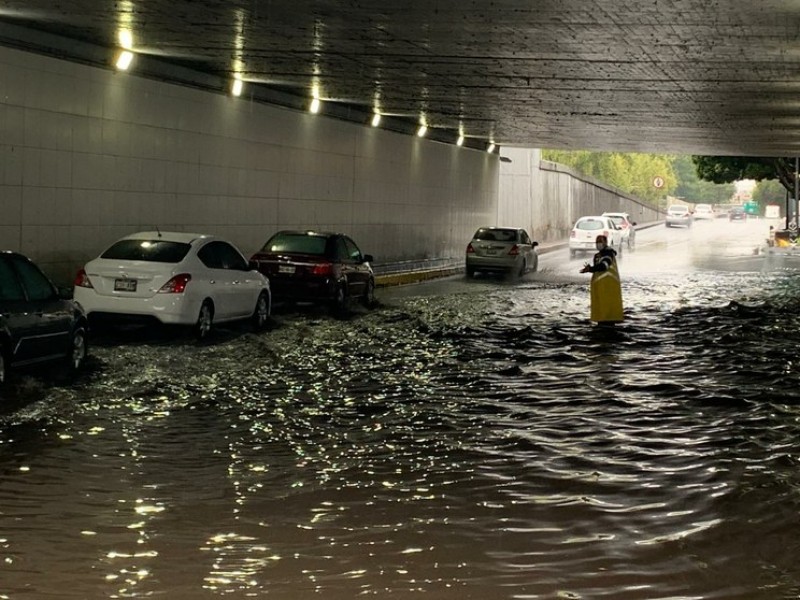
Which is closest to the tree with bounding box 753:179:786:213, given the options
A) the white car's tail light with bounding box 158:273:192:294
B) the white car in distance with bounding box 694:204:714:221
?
the white car in distance with bounding box 694:204:714:221

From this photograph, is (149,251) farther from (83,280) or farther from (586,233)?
(586,233)

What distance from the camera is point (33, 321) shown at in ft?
41.2

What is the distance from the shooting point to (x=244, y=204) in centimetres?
2672

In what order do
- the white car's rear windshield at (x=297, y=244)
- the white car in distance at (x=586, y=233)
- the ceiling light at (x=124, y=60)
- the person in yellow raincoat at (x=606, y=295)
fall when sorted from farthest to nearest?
the white car in distance at (x=586, y=233)
the white car's rear windshield at (x=297, y=244)
the ceiling light at (x=124, y=60)
the person in yellow raincoat at (x=606, y=295)

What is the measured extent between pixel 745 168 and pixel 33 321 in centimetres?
5960

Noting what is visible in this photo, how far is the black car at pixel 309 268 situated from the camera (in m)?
22.4

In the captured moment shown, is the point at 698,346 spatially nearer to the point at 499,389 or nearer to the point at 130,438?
the point at 499,389

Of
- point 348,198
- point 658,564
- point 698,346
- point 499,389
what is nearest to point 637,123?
point 348,198

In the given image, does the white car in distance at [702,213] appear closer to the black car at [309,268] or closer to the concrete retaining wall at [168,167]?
the concrete retaining wall at [168,167]

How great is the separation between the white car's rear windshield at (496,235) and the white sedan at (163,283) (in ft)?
61.6

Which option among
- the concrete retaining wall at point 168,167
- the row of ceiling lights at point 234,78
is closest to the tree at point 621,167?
the row of ceiling lights at point 234,78

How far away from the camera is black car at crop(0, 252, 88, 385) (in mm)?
12055

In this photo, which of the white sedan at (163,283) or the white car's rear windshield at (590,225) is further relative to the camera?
the white car's rear windshield at (590,225)

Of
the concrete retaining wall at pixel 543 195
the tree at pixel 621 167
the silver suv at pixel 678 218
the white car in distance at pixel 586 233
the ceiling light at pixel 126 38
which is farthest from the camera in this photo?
the tree at pixel 621 167
